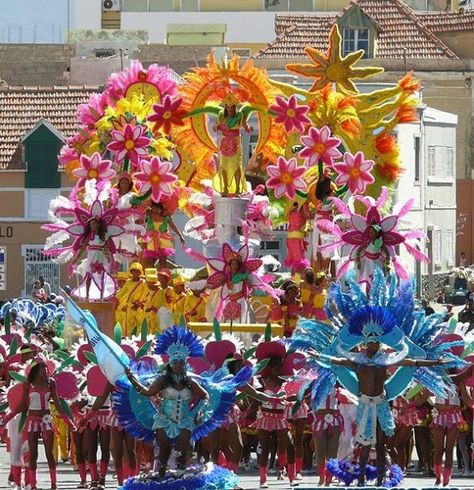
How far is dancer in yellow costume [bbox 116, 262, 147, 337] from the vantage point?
111ft

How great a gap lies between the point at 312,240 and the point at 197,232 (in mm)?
1691

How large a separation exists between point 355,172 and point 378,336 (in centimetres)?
1154

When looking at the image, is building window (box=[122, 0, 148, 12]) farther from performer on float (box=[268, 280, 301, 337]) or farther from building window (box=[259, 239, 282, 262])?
performer on float (box=[268, 280, 301, 337])

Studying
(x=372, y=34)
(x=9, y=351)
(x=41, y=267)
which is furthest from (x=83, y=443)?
(x=372, y=34)

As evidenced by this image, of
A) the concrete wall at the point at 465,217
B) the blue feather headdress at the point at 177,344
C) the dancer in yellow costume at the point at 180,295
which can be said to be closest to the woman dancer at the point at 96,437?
the blue feather headdress at the point at 177,344

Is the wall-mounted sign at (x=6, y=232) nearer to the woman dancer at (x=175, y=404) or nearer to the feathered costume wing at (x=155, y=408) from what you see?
the feathered costume wing at (x=155, y=408)

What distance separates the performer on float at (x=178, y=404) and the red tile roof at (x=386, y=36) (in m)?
45.3

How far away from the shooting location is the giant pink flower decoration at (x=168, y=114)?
35375 mm

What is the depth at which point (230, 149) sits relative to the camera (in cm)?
3394

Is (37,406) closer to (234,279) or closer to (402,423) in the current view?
(402,423)

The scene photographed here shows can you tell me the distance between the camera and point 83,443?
88.6 feet

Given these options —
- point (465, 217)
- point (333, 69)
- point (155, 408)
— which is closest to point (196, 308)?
point (333, 69)

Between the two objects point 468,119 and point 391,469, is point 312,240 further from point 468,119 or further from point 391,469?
point 468,119

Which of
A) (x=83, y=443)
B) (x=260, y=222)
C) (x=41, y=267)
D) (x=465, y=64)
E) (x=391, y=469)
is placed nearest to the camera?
(x=391, y=469)
